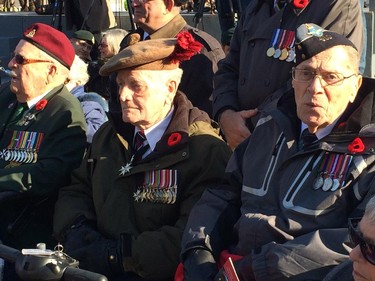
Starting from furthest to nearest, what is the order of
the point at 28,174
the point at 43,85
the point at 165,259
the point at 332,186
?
the point at 43,85 < the point at 28,174 < the point at 165,259 < the point at 332,186

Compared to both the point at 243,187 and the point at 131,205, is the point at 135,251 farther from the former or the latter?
the point at 243,187

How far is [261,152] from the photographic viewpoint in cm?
369

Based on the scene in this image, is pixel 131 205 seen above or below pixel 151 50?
below

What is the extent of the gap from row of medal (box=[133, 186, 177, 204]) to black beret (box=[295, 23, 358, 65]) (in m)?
0.86

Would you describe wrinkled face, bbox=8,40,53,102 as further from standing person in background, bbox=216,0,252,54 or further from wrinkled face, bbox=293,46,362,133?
standing person in background, bbox=216,0,252,54

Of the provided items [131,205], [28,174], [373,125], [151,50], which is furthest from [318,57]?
[28,174]

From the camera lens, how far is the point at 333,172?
3361 mm

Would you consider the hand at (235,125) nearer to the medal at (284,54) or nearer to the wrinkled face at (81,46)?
the medal at (284,54)

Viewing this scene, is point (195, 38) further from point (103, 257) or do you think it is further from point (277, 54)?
point (103, 257)

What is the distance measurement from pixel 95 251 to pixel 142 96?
0.75 m

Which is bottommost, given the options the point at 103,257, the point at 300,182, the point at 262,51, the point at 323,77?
the point at 103,257

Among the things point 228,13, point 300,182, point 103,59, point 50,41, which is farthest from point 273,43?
point 228,13

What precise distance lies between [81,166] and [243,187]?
1.08 metres

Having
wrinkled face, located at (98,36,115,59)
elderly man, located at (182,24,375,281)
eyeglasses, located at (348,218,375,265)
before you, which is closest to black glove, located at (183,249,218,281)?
elderly man, located at (182,24,375,281)
